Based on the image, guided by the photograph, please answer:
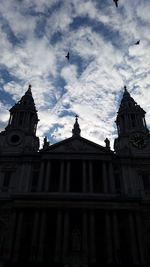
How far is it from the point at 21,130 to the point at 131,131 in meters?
18.2

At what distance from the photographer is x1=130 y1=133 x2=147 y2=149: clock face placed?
43594 mm

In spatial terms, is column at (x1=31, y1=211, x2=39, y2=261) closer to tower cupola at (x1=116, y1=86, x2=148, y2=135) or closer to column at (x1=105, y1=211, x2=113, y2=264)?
column at (x1=105, y1=211, x2=113, y2=264)

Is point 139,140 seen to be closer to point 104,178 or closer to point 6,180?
point 104,178

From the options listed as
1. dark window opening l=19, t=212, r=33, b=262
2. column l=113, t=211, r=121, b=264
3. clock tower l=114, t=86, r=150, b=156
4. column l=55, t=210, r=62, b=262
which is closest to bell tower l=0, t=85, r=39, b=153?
dark window opening l=19, t=212, r=33, b=262

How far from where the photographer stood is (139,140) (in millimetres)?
44219

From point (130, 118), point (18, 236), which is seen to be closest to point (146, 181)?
point (130, 118)

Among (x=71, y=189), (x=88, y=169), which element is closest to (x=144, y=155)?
(x=88, y=169)

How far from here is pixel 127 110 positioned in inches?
1901

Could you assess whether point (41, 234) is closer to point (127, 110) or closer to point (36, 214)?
point (36, 214)

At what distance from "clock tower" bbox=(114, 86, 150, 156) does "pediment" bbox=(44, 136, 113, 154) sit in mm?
3607

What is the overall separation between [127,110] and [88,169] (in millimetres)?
14741

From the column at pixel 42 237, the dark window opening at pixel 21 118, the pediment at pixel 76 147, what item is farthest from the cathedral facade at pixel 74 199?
the dark window opening at pixel 21 118

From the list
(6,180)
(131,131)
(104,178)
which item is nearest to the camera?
(104,178)

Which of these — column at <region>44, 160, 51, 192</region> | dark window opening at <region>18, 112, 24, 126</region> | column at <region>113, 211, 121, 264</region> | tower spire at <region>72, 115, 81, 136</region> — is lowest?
column at <region>113, 211, 121, 264</region>
